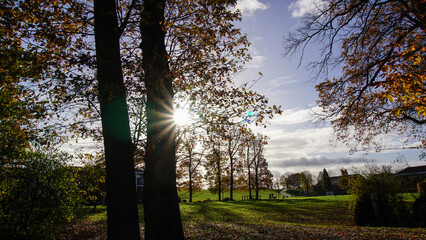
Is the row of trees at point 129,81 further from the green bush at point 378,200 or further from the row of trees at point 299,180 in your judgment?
the row of trees at point 299,180

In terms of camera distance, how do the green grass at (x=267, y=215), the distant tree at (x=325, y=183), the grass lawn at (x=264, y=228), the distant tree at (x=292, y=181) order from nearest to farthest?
1. the grass lawn at (x=264, y=228)
2. the green grass at (x=267, y=215)
3. the distant tree at (x=325, y=183)
4. the distant tree at (x=292, y=181)

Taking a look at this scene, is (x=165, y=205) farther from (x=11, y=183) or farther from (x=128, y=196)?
(x=11, y=183)

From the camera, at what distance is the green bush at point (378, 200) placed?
616 inches

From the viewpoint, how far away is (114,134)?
519 centimetres

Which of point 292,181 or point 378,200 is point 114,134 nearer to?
point 378,200

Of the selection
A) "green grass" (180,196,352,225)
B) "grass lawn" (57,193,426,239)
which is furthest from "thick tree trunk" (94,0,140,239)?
"green grass" (180,196,352,225)

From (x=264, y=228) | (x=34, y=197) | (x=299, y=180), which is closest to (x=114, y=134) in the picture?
(x=34, y=197)

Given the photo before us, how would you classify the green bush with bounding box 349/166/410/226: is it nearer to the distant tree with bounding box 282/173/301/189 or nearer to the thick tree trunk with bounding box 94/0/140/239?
the thick tree trunk with bounding box 94/0/140/239

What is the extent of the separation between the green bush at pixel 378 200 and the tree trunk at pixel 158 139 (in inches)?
617

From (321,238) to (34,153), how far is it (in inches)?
466

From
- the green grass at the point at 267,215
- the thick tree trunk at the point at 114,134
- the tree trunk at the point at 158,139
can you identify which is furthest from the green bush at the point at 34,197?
the green grass at the point at 267,215

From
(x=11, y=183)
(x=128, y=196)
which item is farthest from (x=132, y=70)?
(x=11, y=183)

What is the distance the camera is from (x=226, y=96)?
27.4 ft

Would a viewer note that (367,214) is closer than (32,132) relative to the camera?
No
